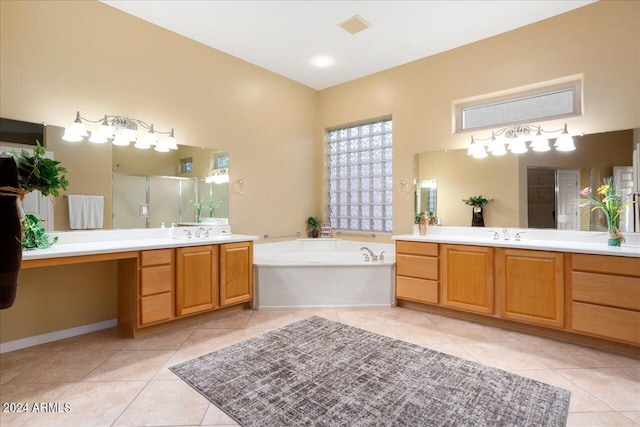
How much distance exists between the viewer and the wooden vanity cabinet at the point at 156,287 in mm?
2711

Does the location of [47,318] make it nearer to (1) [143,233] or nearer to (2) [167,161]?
(1) [143,233]

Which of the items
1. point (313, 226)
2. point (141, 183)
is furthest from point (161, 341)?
point (313, 226)

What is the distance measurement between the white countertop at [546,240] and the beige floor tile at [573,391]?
0.99 metres

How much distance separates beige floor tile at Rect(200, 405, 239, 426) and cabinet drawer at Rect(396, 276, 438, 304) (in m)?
2.34

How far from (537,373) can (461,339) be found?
643 mm

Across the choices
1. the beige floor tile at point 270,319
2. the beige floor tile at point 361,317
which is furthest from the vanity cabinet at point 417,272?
the beige floor tile at point 270,319

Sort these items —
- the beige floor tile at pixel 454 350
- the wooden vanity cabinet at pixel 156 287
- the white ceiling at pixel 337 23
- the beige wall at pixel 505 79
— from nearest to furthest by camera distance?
the beige floor tile at pixel 454 350
the wooden vanity cabinet at pixel 156 287
the beige wall at pixel 505 79
the white ceiling at pixel 337 23

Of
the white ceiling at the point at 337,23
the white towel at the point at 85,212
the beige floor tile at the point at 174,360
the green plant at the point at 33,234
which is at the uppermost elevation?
the white ceiling at the point at 337,23

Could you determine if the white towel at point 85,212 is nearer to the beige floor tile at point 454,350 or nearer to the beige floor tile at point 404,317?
the beige floor tile at point 404,317

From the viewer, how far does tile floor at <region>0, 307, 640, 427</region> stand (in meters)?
1.73

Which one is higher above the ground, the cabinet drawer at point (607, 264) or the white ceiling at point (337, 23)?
the white ceiling at point (337, 23)

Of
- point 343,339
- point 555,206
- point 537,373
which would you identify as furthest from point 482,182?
point 343,339

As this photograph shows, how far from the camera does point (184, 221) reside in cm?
351

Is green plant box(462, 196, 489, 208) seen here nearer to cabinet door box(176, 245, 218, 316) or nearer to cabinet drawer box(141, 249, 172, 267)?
cabinet door box(176, 245, 218, 316)
